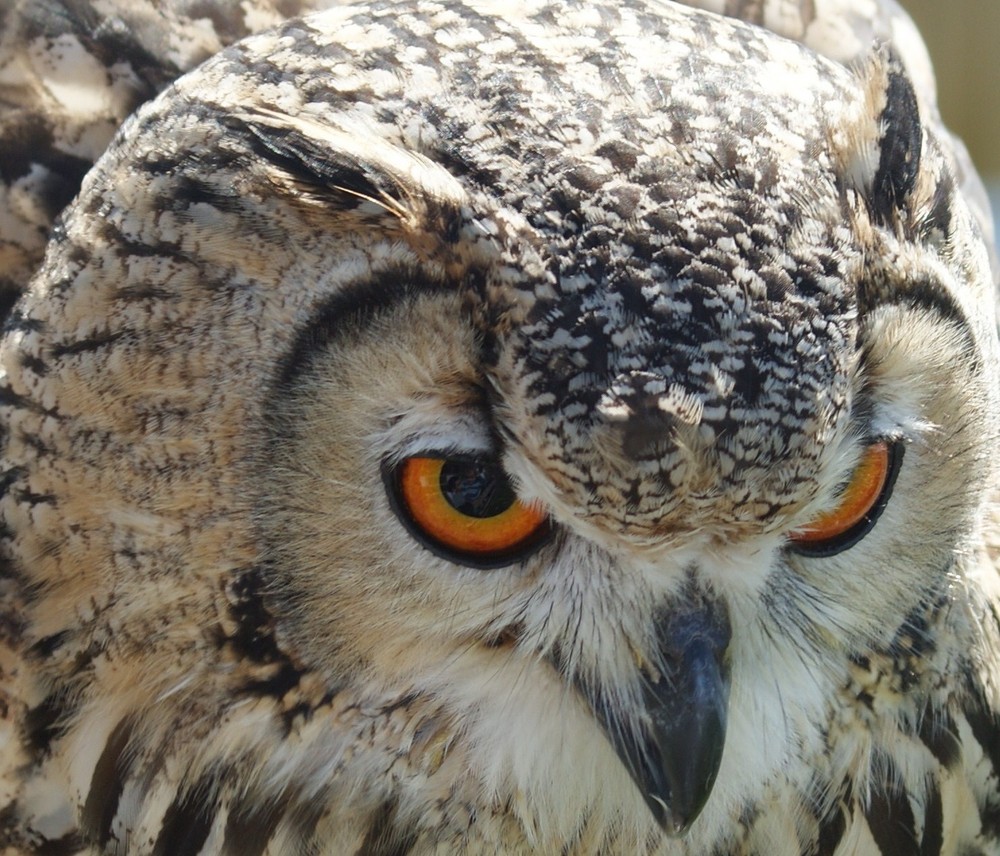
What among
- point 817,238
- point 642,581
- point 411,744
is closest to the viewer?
point 817,238

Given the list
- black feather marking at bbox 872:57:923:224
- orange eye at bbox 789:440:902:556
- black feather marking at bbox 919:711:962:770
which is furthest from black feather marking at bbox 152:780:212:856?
black feather marking at bbox 872:57:923:224

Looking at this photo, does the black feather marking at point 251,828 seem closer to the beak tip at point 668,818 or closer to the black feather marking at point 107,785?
the black feather marking at point 107,785

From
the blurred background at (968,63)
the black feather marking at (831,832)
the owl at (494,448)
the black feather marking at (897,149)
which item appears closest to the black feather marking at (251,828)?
the owl at (494,448)

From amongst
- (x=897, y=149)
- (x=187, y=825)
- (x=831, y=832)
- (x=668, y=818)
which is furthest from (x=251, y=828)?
(x=897, y=149)

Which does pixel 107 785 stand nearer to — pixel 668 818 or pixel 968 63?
pixel 668 818

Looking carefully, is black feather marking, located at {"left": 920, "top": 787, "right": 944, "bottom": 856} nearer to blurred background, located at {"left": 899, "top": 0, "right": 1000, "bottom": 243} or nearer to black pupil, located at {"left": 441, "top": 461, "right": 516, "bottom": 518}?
black pupil, located at {"left": 441, "top": 461, "right": 516, "bottom": 518}

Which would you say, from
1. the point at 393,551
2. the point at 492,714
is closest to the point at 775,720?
the point at 492,714

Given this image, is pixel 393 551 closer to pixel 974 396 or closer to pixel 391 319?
pixel 391 319
